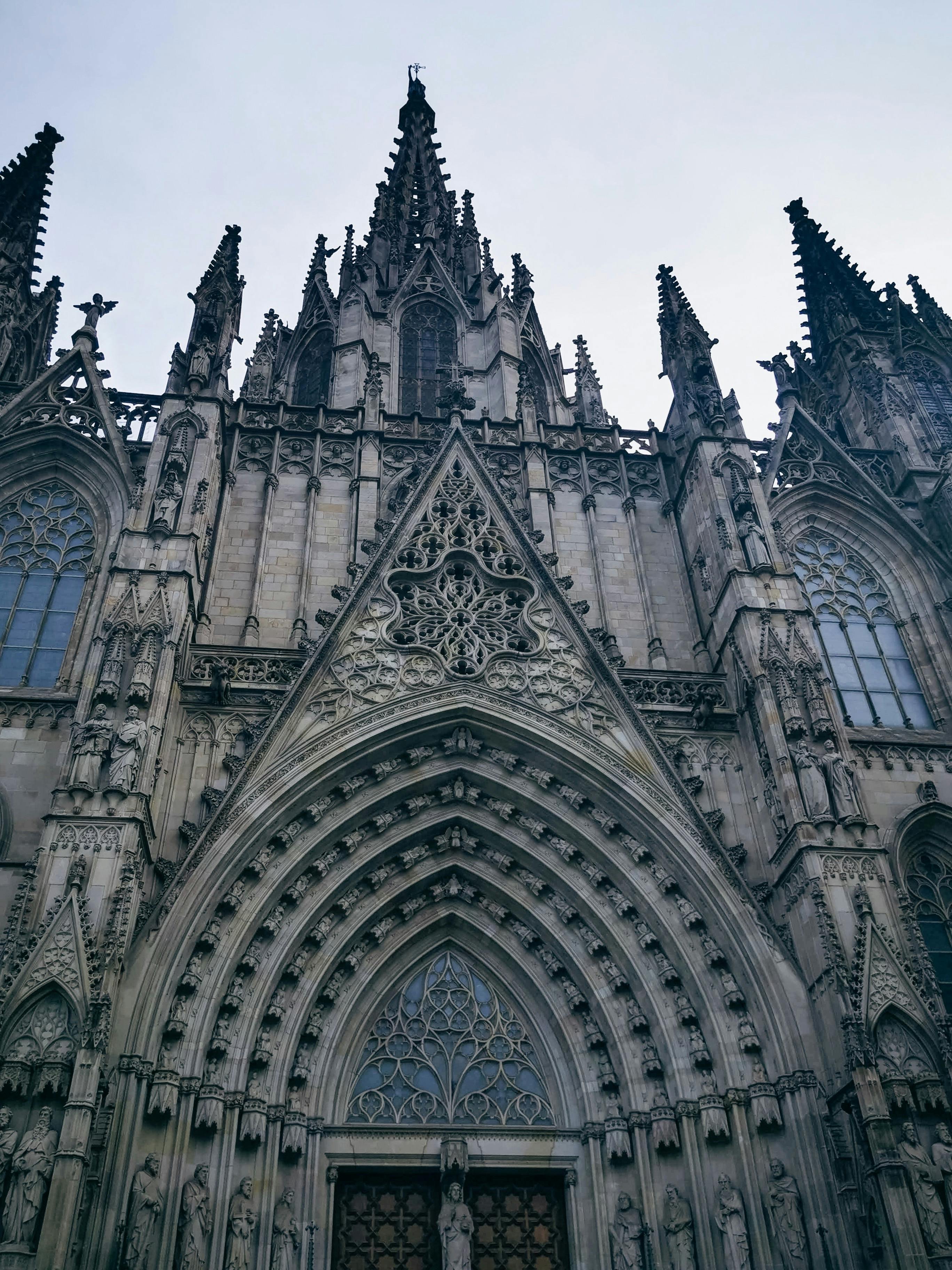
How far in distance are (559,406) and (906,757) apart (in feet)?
41.1

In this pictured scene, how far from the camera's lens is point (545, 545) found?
1833 cm

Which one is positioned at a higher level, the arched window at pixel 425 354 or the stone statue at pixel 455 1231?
the arched window at pixel 425 354

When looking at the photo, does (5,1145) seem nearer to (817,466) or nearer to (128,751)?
(128,751)

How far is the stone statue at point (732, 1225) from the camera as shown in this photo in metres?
11.3

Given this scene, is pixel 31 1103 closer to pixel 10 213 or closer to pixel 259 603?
pixel 259 603

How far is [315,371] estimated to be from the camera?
1029 inches

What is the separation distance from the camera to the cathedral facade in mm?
11289

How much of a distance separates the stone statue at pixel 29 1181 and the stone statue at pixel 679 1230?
665 centimetres

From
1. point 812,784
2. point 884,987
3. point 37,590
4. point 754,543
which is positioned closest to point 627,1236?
point 884,987

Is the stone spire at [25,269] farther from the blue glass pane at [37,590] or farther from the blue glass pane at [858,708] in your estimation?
the blue glass pane at [858,708]

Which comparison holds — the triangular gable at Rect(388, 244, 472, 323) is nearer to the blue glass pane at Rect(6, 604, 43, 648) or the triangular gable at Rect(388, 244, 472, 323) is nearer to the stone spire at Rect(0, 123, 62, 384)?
the stone spire at Rect(0, 123, 62, 384)

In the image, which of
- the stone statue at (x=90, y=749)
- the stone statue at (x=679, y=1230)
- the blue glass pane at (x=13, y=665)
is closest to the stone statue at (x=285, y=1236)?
the stone statue at (x=679, y=1230)

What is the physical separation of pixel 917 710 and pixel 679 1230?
904cm

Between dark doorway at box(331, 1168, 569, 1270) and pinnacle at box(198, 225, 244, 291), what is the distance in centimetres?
1562
